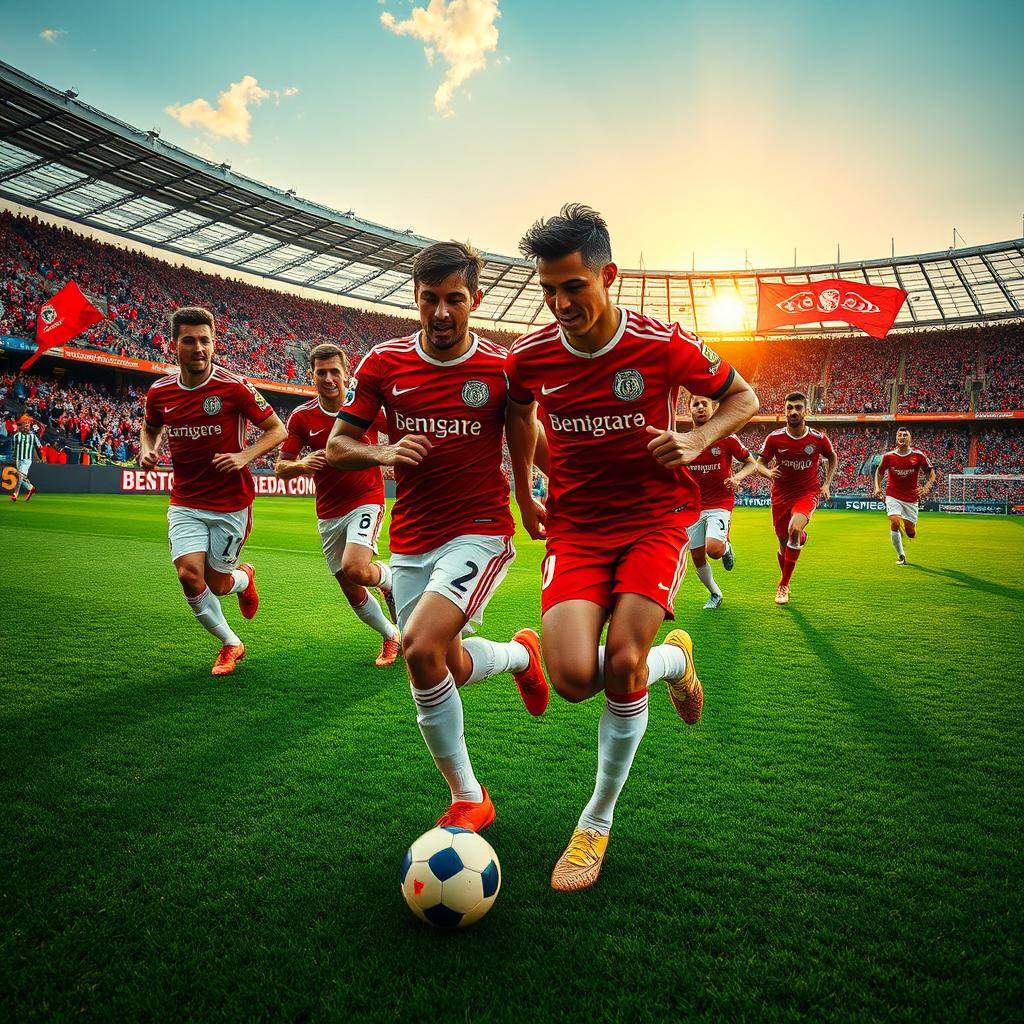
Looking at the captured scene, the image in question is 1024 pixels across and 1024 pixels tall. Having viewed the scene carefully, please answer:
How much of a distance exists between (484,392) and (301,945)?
242cm

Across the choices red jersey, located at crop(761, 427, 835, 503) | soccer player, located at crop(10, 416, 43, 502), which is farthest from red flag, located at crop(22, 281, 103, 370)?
red jersey, located at crop(761, 427, 835, 503)

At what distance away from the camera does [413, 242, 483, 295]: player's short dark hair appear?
10.6 feet

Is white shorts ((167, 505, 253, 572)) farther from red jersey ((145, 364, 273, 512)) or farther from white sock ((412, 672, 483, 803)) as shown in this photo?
white sock ((412, 672, 483, 803))

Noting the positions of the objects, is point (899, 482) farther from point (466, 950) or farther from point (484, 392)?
point (466, 950)

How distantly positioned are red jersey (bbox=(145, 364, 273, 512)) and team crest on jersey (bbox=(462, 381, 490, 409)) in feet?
9.58

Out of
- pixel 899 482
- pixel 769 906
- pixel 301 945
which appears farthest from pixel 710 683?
pixel 899 482

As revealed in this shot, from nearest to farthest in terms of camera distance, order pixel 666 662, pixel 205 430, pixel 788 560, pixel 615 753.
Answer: pixel 615 753 → pixel 666 662 → pixel 205 430 → pixel 788 560

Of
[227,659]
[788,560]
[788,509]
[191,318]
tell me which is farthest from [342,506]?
[788,509]

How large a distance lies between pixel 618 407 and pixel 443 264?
3.50 feet

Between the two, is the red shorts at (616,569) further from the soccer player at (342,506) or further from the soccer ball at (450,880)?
→ the soccer player at (342,506)

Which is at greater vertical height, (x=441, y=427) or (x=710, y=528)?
(x=441, y=427)

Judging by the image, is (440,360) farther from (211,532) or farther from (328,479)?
(211,532)

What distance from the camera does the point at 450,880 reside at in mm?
2297

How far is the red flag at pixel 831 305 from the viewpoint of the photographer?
122 feet
